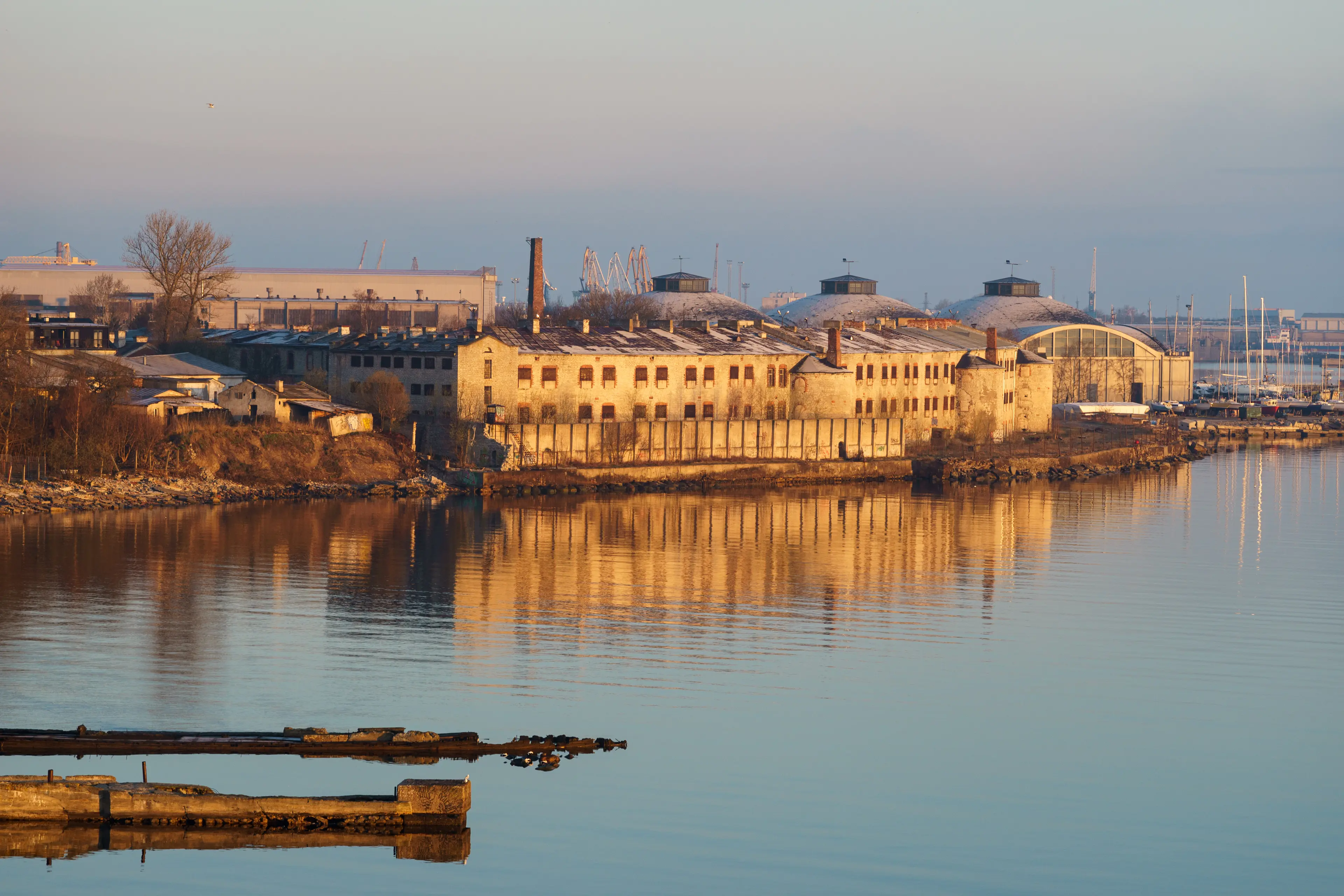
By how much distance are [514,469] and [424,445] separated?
2.70m

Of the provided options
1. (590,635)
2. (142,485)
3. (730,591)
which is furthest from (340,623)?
(142,485)

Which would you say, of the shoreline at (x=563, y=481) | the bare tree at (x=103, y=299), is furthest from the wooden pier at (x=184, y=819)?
the bare tree at (x=103, y=299)

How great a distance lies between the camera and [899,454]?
51375 millimetres

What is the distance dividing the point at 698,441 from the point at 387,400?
9.00m

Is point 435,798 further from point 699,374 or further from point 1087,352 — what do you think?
point 1087,352

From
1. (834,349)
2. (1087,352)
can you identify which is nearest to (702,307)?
(1087,352)

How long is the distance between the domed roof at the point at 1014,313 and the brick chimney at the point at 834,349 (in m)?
29.1

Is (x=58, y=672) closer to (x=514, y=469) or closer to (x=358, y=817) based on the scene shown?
(x=358, y=817)

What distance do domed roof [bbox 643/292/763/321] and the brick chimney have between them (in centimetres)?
1628

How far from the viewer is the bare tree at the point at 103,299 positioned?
73062mm

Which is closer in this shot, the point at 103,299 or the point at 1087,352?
the point at 1087,352

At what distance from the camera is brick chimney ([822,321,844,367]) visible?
170ft

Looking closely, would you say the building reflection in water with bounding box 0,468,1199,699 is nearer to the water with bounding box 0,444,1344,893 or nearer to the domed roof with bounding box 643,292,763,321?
the water with bounding box 0,444,1344,893

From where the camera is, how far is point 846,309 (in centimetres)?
8181
